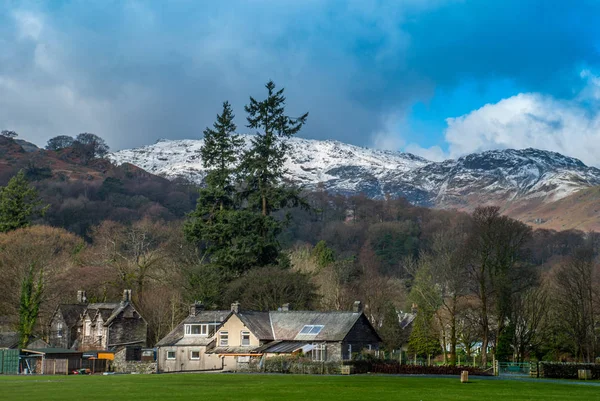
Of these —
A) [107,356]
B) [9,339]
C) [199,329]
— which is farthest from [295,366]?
[9,339]

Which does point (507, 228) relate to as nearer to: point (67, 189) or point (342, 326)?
point (342, 326)

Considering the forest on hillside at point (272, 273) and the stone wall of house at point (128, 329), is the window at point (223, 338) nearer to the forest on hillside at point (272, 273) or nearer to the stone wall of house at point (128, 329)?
the forest on hillside at point (272, 273)

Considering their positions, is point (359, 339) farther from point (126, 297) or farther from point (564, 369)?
point (126, 297)

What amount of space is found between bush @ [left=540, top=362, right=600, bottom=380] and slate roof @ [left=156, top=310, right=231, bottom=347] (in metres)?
31.6

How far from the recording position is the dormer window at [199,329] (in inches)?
3031

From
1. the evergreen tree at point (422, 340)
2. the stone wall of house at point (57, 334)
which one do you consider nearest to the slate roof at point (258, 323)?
the evergreen tree at point (422, 340)

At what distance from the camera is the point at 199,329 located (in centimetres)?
7744

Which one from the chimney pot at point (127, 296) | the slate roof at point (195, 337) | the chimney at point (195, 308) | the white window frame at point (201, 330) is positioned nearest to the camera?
the slate roof at point (195, 337)

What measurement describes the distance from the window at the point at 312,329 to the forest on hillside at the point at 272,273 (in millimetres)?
11605

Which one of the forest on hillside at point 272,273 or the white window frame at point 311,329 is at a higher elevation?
the forest on hillside at point 272,273

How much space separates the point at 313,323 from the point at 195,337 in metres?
12.5

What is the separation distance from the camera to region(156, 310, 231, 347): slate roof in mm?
76625

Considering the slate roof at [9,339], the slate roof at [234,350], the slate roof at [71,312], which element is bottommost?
the slate roof at [234,350]

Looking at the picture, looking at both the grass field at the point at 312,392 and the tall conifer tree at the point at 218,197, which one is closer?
the grass field at the point at 312,392
